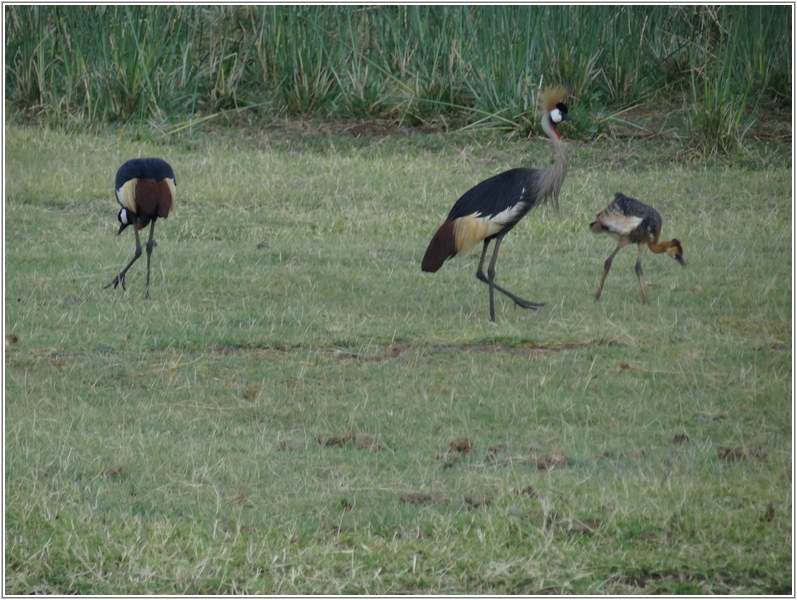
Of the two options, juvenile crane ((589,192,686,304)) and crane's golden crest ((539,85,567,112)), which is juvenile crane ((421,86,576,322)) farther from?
crane's golden crest ((539,85,567,112))

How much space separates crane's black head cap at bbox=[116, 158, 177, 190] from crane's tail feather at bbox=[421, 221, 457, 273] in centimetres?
201

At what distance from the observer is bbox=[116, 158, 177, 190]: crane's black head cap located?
330 inches

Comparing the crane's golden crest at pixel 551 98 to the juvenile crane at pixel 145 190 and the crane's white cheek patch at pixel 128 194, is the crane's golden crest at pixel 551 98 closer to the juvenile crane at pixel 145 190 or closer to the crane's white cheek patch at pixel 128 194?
the juvenile crane at pixel 145 190

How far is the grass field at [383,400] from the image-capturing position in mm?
4480

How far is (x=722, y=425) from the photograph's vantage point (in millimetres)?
5840

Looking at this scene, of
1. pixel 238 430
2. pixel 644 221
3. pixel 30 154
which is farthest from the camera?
pixel 30 154

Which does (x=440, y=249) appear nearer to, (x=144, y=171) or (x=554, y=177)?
(x=554, y=177)

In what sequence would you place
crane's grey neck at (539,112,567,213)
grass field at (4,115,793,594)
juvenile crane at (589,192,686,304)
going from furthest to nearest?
juvenile crane at (589,192,686,304) → crane's grey neck at (539,112,567,213) → grass field at (4,115,793,594)

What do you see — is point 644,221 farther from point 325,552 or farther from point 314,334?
point 325,552

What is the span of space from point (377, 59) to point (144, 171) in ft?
21.9

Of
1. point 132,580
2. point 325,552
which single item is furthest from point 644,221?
point 132,580

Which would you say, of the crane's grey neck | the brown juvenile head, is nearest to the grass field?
the brown juvenile head

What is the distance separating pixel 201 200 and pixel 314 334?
162 inches

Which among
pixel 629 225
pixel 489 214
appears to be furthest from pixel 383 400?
pixel 629 225
